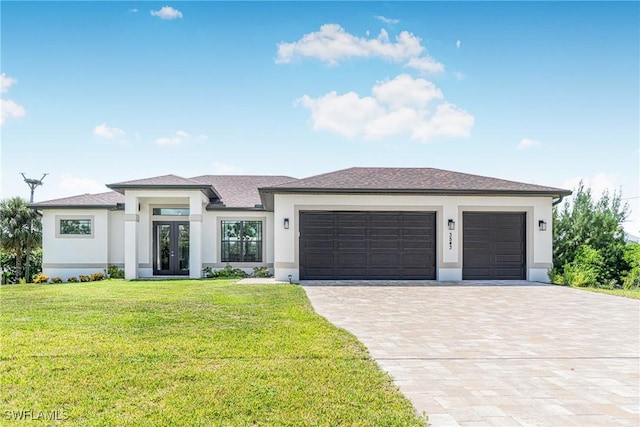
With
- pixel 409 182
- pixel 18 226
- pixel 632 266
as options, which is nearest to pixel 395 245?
pixel 409 182

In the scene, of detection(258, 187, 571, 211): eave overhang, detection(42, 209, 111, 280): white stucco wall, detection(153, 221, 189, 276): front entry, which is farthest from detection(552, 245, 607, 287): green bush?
detection(42, 209, 111, 280): white stucco wall

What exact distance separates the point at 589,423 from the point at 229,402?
286 cm

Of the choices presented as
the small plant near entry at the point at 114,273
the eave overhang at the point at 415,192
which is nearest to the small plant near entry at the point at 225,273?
the small plant near entry at the point at 114,273

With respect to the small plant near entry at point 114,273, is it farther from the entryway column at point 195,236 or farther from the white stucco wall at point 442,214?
Result: the white stucco wall at point 442,214

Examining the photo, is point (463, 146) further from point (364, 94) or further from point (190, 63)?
point (190, 63)

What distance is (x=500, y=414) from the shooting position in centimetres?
346

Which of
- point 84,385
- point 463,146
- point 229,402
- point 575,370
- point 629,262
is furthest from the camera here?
point 463,146

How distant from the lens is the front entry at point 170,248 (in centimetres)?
1753

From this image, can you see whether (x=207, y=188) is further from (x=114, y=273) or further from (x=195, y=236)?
(x=114, y=273)

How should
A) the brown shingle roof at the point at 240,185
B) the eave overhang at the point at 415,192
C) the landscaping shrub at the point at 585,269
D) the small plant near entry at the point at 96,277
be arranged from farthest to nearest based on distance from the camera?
the brown shingle roof at the point at 240,185 < the small plant near entry at the point at 96,277 < the eave overhang at the point at 415,192 < the landscaping shrub at the point at 585,269

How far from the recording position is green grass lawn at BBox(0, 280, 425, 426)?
11.0ft

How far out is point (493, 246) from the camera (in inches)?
578

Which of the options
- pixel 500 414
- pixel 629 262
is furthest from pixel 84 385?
pixel 629 262

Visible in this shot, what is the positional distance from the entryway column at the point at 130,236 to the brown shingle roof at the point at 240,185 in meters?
3.52
